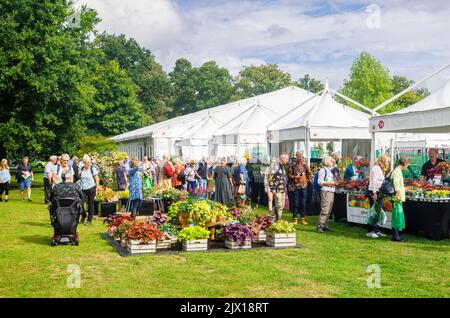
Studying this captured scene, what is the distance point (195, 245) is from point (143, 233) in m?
0.96

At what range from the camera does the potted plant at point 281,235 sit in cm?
1118

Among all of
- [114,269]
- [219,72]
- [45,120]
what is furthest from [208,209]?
[219,72]

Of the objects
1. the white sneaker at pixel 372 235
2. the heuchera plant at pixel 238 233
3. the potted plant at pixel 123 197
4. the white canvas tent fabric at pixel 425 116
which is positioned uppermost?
the white canvas tent fabric at pixel 425 116

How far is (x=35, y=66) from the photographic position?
30.7 meters

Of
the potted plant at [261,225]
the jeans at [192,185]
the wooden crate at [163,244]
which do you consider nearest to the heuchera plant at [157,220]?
the wooden crate at [163,244]

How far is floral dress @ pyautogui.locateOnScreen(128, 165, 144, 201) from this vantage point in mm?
15461

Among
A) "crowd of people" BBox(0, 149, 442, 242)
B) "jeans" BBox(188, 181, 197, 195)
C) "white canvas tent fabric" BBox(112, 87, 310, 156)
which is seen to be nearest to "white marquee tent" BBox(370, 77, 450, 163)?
"crowd of people" BBox(0, 149, 442, 242)

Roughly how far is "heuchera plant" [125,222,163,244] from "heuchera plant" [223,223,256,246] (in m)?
1.28

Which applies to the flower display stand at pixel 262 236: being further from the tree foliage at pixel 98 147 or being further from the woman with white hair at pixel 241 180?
the tree foliage at pixel 98 147

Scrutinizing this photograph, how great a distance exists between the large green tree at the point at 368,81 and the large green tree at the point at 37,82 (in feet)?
105

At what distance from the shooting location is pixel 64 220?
37.7ft

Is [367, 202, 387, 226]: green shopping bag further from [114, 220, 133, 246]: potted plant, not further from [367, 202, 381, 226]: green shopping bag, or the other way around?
[114, 220, 133, 246]: potted plant

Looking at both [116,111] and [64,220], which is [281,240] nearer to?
[64,220]
